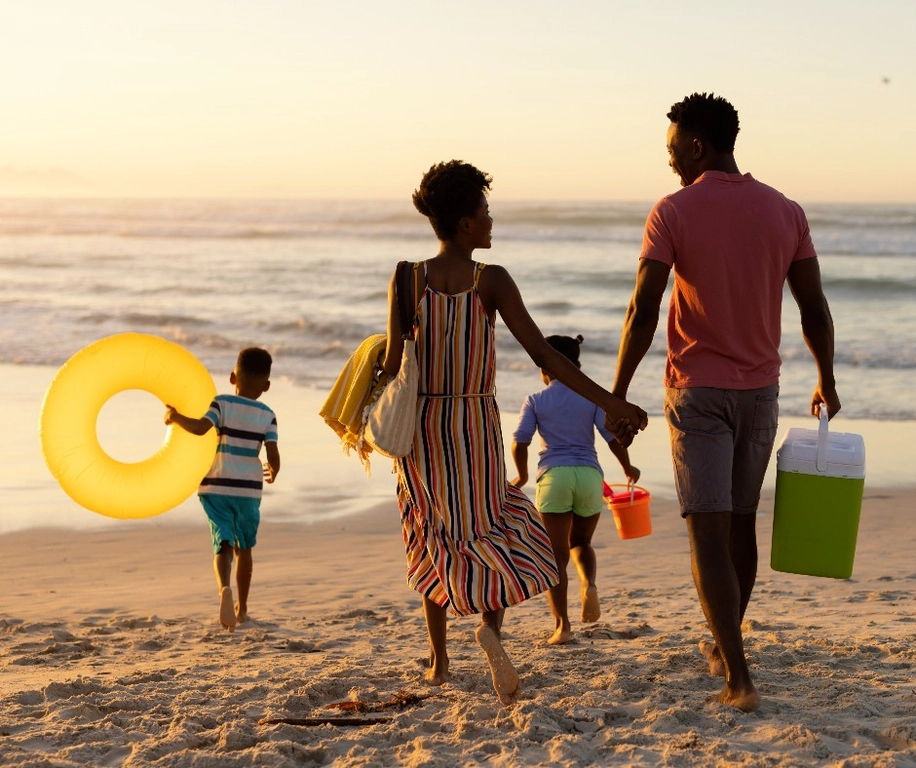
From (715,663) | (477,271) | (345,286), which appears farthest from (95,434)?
(345,286)

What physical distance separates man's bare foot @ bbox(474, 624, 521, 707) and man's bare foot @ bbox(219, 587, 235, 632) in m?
1.85

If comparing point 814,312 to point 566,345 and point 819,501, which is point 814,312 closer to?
point 819,501

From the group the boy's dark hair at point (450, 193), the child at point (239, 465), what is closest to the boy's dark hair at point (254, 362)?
the child at point (239, 465)

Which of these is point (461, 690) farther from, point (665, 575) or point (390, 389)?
point (665, 575)

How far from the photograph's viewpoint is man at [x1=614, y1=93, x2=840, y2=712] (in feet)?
12.1

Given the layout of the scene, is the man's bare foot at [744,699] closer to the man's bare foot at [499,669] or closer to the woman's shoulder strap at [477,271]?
the man's bare foot at [499,669]

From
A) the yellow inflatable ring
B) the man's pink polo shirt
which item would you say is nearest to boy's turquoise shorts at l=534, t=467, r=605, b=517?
the man's pink polo shirt

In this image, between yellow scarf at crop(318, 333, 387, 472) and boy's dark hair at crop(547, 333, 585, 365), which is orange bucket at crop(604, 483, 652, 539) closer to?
boy's dark hair at crop(547, 333, 585, 365)

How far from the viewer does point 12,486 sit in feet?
26.3

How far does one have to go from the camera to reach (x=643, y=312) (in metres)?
3.68

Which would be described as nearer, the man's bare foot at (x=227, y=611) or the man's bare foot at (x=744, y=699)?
the man's bare foot at (x=744, y=699)

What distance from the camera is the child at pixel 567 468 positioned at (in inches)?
201

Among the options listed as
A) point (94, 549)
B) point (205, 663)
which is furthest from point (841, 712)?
point (94, 549)

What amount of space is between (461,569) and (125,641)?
1932 mm
